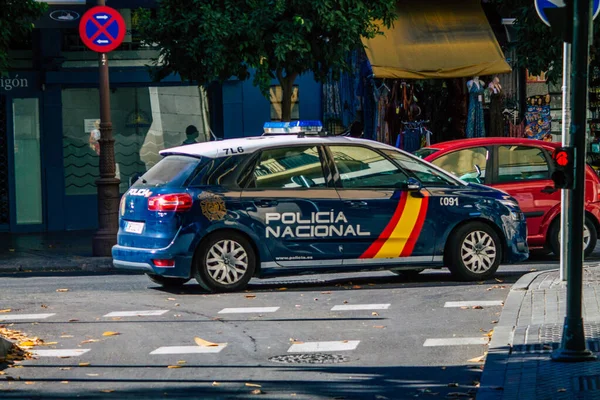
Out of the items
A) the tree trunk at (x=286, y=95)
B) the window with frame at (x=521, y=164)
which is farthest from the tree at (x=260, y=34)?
the window with frame at (x=521, y=164)

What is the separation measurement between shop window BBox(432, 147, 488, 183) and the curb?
341cm

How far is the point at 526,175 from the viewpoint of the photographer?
15.8 m

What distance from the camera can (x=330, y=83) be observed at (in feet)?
74.8

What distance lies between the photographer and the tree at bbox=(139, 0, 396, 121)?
18531 mm

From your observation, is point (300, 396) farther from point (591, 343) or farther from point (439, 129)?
point (439, 129)

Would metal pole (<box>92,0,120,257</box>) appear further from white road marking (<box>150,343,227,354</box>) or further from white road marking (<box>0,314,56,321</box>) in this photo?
white road marking (<box>150,343,227,354</box>)

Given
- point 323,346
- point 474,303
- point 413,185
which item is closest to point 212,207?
point 413,185

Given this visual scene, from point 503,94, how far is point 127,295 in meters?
11.0

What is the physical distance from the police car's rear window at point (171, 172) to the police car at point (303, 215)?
0.05 feet

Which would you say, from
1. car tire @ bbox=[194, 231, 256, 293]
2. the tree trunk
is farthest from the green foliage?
car tire @ bbox=[194, 231, 256, 293]

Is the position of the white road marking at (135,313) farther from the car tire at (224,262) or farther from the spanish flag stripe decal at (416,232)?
the spanish flag stripe decal at (416,232)

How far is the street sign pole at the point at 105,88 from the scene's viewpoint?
1805 centimetres

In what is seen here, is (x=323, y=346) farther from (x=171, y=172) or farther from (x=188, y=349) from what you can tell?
(x=171, y=172)

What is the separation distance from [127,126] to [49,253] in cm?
509
